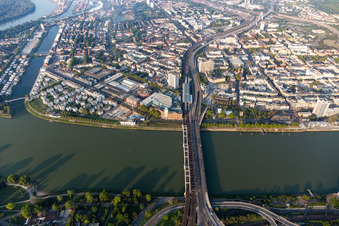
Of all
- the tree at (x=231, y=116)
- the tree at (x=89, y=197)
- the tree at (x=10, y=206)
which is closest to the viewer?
the tree at (x=10, y=206)

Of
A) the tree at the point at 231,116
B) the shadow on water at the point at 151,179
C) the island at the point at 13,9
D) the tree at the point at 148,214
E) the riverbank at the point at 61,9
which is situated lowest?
the island at the point at 13,9

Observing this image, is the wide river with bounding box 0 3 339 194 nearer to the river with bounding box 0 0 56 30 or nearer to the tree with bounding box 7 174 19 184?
the tree with bounding box 7 174 19 184

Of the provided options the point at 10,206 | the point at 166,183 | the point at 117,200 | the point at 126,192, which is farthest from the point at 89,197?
the point at 166,183

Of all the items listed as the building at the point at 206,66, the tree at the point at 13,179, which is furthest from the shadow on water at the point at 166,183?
the building at the point at 206,66

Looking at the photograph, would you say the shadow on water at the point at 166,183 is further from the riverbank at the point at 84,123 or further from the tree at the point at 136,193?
the riverbank at the point at 84,123

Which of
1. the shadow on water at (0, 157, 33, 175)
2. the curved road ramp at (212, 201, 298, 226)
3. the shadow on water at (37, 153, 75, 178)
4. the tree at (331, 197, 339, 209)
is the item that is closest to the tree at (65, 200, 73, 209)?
the shadow on water at (37, 153, 75, 178)

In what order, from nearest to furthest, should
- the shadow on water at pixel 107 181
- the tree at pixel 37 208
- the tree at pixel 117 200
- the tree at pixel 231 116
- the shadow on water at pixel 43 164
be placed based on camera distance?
1. the tree at pixel 37 208
2. the tree at pixel 117 200
3. the shadow on water at pixel 107 181
4. the shadow on water at pixel 43 164
5. the tree at pixel 231 116
